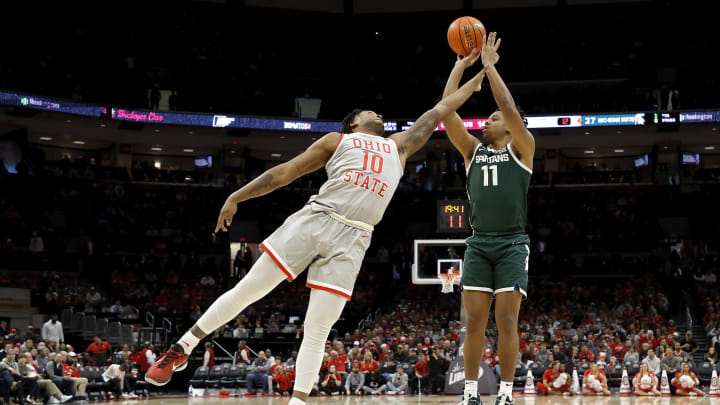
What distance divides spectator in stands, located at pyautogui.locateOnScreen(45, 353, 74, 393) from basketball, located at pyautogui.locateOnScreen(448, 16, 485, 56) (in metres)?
12.5

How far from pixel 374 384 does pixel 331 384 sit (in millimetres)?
1060

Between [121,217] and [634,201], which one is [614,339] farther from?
[121,217]

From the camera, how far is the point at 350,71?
115ft

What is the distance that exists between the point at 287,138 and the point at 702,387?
67.6ft

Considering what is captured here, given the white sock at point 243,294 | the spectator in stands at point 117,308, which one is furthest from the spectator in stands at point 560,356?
the white sock at point 243,294

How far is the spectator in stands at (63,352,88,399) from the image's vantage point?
16812 mm

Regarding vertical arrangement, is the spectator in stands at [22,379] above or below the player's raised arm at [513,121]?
below

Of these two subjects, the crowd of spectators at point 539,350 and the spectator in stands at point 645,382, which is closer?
the spectator in stands at point 645,382

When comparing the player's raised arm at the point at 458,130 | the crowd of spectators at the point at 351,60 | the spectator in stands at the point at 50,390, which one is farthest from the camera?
the crowd of spectators at the point at 351,60

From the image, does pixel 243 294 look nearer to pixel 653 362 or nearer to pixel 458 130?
pixel 458 130

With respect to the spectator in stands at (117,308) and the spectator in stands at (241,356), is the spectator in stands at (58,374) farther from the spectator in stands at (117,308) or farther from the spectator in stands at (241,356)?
the spectator in stands at (117,308)

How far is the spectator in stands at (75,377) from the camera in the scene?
16812 mm

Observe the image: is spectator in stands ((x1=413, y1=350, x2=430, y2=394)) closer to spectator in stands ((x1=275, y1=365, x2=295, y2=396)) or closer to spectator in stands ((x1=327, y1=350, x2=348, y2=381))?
spectator in stands ((x1=327, y1=350, x2=348, y2=381))

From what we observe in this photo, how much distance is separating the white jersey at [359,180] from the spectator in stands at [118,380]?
14084mm
